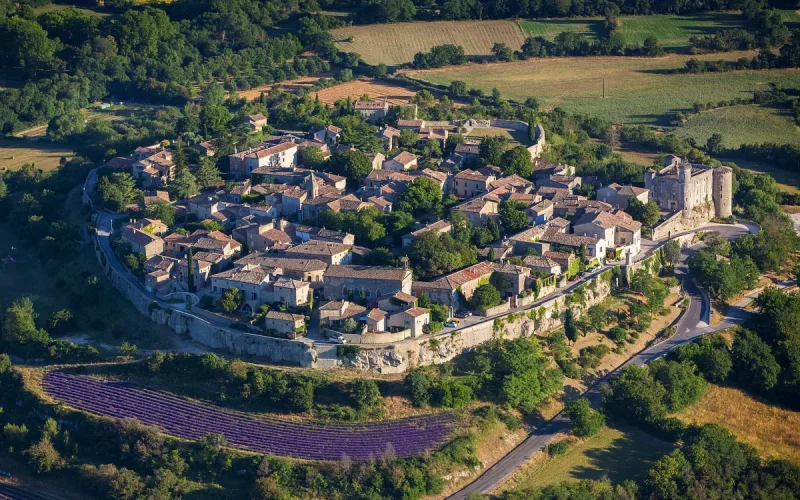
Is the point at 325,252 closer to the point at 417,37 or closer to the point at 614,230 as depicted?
the point at 614,230

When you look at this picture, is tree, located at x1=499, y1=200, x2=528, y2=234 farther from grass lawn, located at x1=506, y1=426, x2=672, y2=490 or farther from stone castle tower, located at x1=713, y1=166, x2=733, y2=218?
grass lawn, located at x1=506, y1=426, x2=672, y2=490

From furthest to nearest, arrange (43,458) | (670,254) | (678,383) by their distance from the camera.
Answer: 1. (670,254)
2. (678,383)
3. (43,458)

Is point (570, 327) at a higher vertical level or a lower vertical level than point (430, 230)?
lower

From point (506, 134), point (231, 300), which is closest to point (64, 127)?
point (506, 134)

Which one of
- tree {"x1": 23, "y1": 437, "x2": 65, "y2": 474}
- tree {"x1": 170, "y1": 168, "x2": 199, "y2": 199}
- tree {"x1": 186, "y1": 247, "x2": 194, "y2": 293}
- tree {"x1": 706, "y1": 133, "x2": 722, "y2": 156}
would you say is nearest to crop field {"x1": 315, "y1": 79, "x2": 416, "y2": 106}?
tree {"x1": 706, "y1": 133, "x2": 722, "y2": 156}

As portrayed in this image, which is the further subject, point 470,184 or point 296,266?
point 470,184

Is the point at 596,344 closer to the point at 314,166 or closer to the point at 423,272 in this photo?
the point at 423,272

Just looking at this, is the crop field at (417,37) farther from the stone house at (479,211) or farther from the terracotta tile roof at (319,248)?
the terracotta tile roof at (319,248)

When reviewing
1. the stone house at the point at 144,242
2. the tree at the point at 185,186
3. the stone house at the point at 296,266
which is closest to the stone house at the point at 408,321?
the stone house at the point at 296,266

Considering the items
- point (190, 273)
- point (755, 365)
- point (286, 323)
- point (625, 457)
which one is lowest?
point (625, 457)
